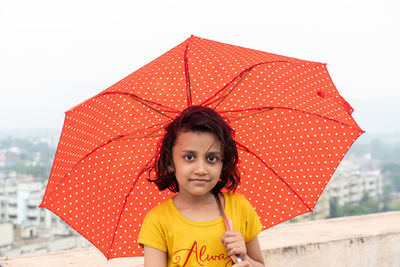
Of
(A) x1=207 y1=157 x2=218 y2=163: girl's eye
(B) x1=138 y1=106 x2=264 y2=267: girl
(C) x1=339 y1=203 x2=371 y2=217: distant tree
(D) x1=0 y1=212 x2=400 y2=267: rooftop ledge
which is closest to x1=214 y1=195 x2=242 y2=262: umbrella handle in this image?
(B) x1=138 y1=106 x2=264 y2=267: girl

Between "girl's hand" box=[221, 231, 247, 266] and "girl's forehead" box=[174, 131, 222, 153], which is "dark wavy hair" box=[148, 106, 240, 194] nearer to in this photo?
"girl's forehead" box=[174, 131, 222, 153]

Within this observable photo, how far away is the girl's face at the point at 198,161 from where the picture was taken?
1.29 metres

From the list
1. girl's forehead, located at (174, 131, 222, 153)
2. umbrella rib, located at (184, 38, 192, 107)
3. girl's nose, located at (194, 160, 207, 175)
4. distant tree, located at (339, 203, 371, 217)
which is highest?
umbrella rib, located at (184, 38, 192, 107)

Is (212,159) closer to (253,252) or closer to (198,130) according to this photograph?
(198,130)

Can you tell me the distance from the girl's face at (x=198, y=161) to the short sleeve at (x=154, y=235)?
0.44ft

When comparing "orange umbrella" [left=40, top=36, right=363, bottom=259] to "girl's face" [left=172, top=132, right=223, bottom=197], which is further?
"orange umbrella" [left=40, top=36, right=363, bottom=259]

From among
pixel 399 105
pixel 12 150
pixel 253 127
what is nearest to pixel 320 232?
pixel 253 127

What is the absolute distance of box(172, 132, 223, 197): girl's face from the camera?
1.29 m

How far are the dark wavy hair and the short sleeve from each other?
142 millimetres

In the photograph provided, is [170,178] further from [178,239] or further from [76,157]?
[76,157]

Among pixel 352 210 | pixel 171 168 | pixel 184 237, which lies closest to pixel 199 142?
pixel 171 168

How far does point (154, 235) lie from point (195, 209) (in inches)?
5.6

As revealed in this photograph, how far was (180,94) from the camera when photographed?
1432mm

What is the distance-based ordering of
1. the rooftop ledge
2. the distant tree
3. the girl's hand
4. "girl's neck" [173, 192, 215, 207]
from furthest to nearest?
1. the distant tree
2. the rooftop ledge
3. "girl's neck" [173, 192, 215, 207]
4. the girl's hand
